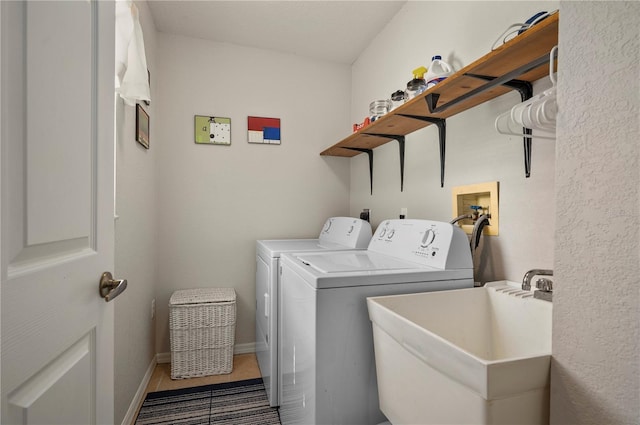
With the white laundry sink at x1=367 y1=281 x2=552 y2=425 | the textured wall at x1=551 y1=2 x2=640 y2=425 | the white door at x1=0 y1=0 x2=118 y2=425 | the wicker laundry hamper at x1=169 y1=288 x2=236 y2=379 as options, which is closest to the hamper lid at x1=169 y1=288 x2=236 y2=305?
the wicker laundry hamper at x1=169 y1=288 x2=236 y2=379

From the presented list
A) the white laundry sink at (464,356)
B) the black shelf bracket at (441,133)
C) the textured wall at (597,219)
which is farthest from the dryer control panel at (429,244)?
the textured wall at (597,219)

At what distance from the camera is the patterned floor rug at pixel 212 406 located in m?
1.76

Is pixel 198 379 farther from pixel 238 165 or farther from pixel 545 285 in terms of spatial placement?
pixel 545 285

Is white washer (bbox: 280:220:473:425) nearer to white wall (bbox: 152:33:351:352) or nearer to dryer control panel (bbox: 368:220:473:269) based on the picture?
dryer control panel (bbox: 368:220:473:269)

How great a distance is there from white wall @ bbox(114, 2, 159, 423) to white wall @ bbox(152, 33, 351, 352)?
5.5 inches

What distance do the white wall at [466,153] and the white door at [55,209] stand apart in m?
1.46

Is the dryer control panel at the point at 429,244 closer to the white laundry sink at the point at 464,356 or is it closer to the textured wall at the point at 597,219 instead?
the white laundry sink at the point at 464,356

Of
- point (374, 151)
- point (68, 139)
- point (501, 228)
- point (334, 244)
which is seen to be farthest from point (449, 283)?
point (374, 151)

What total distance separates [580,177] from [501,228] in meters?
0.85

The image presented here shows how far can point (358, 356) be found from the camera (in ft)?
3.70

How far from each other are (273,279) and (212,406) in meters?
0.89

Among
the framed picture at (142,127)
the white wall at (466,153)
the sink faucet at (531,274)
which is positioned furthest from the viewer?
the framed picture at (142,127)

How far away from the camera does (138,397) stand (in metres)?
1.88

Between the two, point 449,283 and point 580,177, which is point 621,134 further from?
point 449,283
